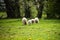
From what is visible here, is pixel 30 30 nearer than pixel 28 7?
Yes

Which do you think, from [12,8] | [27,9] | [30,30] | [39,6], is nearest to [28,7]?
[27,9]

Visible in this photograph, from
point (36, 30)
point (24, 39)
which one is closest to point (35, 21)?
point (36, 30)

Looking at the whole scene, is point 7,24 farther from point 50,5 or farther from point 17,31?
point 50,5

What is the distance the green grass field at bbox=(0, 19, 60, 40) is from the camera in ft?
14.4

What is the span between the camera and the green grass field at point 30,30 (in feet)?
14.4

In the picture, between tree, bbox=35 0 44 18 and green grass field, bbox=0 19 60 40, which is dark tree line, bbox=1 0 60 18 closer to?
tree, bbox=35 0 44 18

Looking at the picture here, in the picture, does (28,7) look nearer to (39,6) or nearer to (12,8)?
(39,6)

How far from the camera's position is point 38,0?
476 cm

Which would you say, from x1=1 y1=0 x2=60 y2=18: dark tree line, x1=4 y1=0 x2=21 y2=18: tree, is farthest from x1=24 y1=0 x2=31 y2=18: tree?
x1=4 y1=0 x2=21 y2=18: tree

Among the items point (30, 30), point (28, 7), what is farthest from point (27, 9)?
point (30, 30)

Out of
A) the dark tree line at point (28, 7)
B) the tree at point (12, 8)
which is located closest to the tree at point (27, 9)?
the dark tree line at point (28, 7)

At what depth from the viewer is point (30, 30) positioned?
453cm

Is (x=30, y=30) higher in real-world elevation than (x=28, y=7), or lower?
lower

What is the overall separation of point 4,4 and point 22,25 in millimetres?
613
